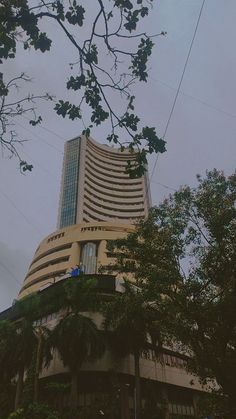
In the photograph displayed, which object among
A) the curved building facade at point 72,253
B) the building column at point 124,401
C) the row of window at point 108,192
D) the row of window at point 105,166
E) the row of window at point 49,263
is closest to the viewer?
the building column at point 124,401

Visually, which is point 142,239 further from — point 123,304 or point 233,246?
point 233,246

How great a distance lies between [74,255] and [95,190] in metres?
64.5

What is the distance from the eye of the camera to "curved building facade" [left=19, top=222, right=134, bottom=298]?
66250mm

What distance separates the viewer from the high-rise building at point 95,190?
402 ft

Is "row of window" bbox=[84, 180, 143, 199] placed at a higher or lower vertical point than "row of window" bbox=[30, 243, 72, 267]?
higher

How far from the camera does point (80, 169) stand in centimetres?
12750

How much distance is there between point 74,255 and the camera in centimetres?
6681

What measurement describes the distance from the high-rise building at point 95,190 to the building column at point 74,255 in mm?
48834

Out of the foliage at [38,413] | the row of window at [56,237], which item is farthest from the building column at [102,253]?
the foliage at [38,413]

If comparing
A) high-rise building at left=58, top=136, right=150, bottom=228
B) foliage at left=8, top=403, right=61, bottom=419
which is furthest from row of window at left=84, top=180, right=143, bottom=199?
foliage at left=8, top=403, right=61, bottom=419

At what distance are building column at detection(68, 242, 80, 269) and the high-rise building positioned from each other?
48.8 metres

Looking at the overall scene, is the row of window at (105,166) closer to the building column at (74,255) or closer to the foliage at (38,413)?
the building column at (74,255)

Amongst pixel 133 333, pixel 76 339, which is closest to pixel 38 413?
pixel 76 339

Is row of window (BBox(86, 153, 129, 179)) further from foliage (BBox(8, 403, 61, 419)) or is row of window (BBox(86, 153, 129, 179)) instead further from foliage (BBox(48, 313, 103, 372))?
foliage (BBox(8, 403, 61, 419))
